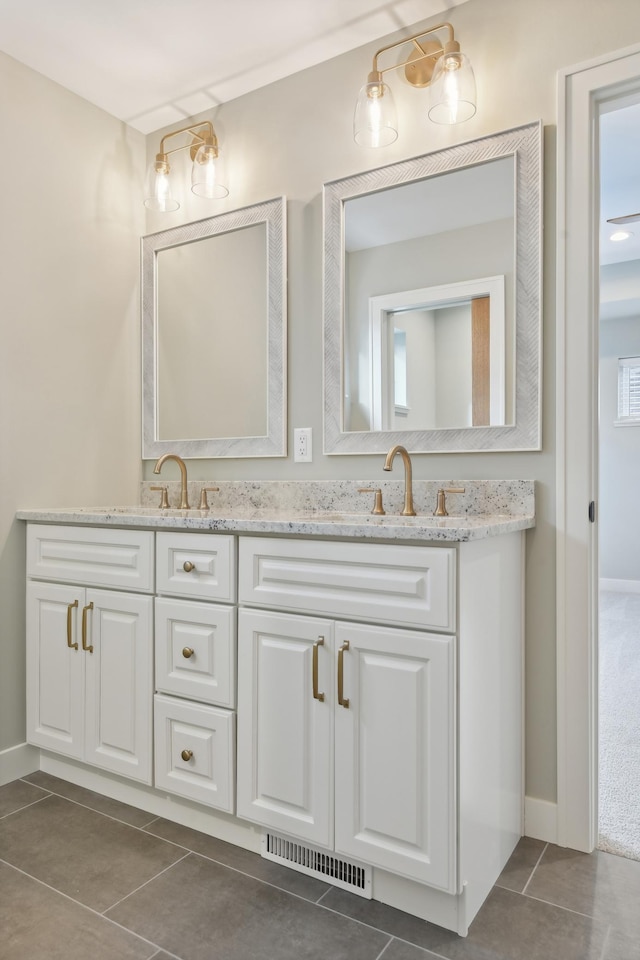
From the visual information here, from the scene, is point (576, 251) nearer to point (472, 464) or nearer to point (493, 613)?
point (472, 464)

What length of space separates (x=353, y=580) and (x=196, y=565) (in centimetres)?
50

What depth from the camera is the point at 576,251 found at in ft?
5.70

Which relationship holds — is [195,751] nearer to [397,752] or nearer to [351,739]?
[351,739]

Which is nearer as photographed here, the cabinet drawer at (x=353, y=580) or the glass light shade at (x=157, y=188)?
the cabinet drawer at (x=353, y=580)

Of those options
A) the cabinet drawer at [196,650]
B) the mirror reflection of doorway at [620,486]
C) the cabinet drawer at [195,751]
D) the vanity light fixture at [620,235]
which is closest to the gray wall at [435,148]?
the mirror reflection of doorway at [620,486]

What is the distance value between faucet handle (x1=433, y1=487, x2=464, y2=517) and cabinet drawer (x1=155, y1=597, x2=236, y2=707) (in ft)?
2.19

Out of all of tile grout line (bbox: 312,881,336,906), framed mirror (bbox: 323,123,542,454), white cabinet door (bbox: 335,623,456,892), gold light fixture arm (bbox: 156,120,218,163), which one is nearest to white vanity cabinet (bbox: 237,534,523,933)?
white cabinet door (bbox: 335,623,456,892)

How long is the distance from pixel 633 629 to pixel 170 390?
11.2ft

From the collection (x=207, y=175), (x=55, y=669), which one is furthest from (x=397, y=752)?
(x=207, y=175)

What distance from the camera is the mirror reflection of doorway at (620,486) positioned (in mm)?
2066

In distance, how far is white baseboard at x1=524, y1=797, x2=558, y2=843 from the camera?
1.76 metres

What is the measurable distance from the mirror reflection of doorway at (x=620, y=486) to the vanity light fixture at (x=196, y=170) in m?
1.34

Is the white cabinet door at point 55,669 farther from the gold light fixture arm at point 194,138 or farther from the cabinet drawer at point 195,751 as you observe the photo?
the gold light fixture arm at point 194,138

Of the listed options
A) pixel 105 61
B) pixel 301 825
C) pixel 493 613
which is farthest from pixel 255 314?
pixel 301 825
